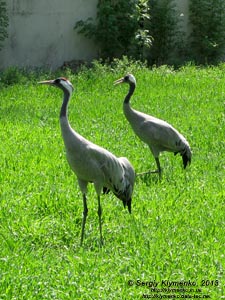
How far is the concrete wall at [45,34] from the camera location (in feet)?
49.5

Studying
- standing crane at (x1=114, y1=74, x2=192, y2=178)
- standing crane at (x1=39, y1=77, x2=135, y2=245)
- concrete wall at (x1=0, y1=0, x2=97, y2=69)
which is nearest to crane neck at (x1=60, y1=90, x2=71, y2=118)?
standing crane at (x1=39, y1=77, x2=135, y2=245)

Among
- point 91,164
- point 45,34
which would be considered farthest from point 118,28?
point 91,164

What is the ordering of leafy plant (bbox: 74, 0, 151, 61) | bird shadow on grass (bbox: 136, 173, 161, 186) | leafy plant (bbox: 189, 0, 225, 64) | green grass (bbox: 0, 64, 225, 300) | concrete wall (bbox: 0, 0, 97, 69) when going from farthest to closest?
1. leafy plant (bbox: 189, 0, 225, 64)
2. leafy plant (bbox: 74, 0, 151, 61)
3. concrete wall (bbox: 0, 0, 97, 69)
4. bird shadow on grass (bbox: 136, 173, 161, 186)
5. green grass (bbox: 0, 64, 225, 300)

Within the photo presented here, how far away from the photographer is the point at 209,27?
17.5 meters

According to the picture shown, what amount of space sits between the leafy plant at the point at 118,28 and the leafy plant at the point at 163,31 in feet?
2.00

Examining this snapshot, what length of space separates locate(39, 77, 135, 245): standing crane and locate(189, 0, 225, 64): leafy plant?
449 inches

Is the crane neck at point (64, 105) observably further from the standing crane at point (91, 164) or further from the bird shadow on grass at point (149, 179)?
the bird shadow on grass at point (149, 179)

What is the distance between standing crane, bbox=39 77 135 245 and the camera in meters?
5.99

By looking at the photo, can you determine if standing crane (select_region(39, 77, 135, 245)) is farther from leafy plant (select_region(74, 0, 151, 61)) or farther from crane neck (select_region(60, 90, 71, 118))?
leafy plant (select_region(74, 0, 151, 61))

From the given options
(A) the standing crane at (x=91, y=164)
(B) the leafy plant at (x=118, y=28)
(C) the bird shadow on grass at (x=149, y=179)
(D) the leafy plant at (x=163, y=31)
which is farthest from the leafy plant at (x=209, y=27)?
(A) the standing crane at (x=91, y=164)

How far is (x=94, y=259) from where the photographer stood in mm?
5758

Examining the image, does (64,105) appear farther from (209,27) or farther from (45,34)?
(209,27)

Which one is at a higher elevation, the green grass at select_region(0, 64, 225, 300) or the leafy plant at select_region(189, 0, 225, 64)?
the green grass at select_region(0, 64, 225, 300)

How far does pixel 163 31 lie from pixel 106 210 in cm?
1060
